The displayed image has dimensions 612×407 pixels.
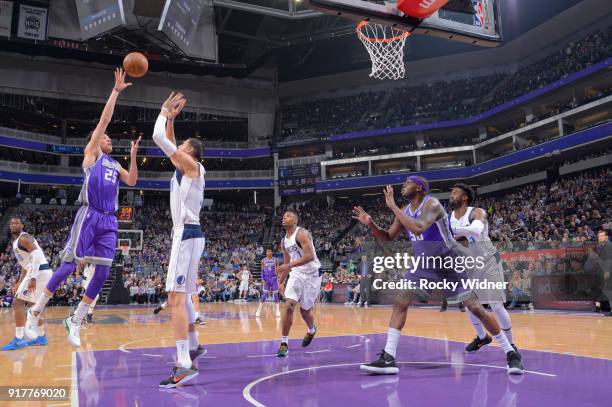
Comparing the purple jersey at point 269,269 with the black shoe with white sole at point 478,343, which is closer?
the black shoe with white sole at point 478,343

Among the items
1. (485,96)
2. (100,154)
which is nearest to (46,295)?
(100,154)

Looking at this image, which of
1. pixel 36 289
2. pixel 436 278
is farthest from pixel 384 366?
pixel 36 289

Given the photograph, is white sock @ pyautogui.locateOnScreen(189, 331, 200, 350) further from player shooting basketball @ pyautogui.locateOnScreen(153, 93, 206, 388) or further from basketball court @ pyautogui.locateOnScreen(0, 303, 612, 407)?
player shooting basketball @ pyautogui.locateOnScreen(153, 93, 206, 388)

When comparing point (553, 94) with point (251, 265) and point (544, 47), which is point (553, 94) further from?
point (251, 265)

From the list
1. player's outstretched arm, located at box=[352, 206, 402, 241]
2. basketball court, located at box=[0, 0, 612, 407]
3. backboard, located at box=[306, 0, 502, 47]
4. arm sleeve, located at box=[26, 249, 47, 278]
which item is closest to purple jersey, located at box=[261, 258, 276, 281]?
basketball court, located at box=[0, 0, 612, 407]

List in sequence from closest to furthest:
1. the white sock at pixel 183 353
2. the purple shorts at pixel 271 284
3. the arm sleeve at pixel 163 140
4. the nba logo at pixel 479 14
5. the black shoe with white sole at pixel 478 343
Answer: the white sock at pixel 183 353
the arm sleeve at pixel 163 140
the black shoe with white sole at pixel 478 343
the nba logo at pixel 479 14
the purple shorts at pixel 271 284

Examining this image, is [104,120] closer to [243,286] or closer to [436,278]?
[436,278]

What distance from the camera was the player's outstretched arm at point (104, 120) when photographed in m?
5.48

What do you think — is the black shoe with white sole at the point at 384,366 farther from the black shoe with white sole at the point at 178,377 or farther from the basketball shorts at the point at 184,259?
the basketball shorts at the point at 184,259

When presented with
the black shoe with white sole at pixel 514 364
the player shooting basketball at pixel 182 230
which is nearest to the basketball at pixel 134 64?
the player shooting basketball at pixel 182 230

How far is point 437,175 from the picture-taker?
35.7 metres

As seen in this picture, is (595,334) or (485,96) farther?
(485,96)

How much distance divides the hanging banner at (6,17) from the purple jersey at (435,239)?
1370 inches

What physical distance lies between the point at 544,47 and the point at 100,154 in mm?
38439
